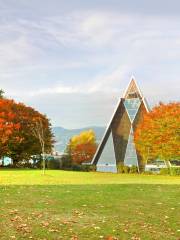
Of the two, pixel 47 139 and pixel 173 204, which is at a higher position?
pixel 47 139

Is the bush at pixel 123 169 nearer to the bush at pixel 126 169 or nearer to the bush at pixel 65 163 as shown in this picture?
the bush at pixel 126 169

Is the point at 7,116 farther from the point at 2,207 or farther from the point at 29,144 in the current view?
the point at 2,207

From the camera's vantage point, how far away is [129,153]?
181 ft

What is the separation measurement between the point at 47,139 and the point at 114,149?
10.1m

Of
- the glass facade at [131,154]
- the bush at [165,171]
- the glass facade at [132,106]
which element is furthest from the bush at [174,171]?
the glass facade at [132,106]

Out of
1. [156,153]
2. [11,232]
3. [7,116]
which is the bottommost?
[11,232]

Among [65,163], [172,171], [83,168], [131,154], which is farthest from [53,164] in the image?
[172,171]

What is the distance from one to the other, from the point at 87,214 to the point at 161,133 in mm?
30836

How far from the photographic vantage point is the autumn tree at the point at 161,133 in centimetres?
4075

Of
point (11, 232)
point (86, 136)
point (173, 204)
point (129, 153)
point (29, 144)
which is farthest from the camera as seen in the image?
point (86, 136)

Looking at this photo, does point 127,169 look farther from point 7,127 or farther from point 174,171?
point 7,127

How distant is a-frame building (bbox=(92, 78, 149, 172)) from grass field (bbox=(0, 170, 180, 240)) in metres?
38.2

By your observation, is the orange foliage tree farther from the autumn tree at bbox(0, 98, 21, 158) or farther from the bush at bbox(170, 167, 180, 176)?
the bush at bbox(170, 167, 180, 176)

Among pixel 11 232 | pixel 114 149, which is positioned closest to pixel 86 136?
pixel 114 149
